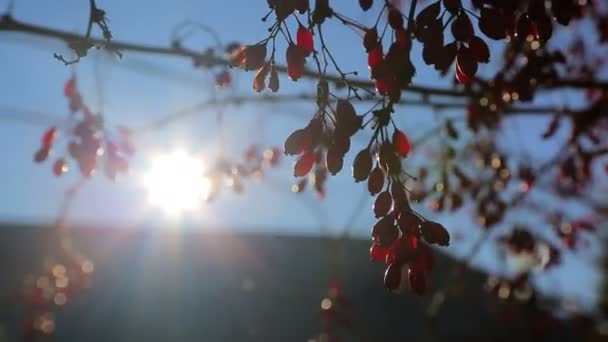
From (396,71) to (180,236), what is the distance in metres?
8.66

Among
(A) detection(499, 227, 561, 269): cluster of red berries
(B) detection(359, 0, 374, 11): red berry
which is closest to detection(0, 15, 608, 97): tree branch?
(B) detection(359, 0, 374, 11): red berry

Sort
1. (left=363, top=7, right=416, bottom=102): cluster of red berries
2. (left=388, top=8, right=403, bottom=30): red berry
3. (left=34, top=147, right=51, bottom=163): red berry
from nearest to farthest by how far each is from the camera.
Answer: (left=363, top=7, right=416, bottom=102): cluster of red berries, (left=388, top=8, right=403, bottom=30): red berry, (left=34, top=147, right=51, bottom=163): red berry

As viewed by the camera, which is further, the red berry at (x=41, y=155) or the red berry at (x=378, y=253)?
the red berry at (x=41, y=155)

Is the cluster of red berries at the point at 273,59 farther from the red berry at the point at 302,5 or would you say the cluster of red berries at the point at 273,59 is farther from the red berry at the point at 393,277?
the red berry at the point at 393,277

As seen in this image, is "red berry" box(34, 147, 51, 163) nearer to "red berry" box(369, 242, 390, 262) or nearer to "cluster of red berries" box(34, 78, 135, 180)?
"cluster of red berries" box(34, 78, 135, 180)

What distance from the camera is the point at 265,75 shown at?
120cm

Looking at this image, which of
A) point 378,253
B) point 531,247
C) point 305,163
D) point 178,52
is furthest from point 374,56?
point 531,247

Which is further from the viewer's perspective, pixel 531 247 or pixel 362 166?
A: pixel 531 247

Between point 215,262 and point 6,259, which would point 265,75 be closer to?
point 215,262

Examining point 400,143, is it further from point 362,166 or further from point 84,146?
point 84,146

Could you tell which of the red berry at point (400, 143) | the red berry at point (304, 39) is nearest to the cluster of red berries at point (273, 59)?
the red berry at point (304, 39)

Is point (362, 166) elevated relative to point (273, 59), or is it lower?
lower

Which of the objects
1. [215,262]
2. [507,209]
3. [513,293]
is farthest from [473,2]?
[215,262]

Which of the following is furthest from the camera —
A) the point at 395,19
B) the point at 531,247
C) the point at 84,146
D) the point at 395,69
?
the point at 531,247
